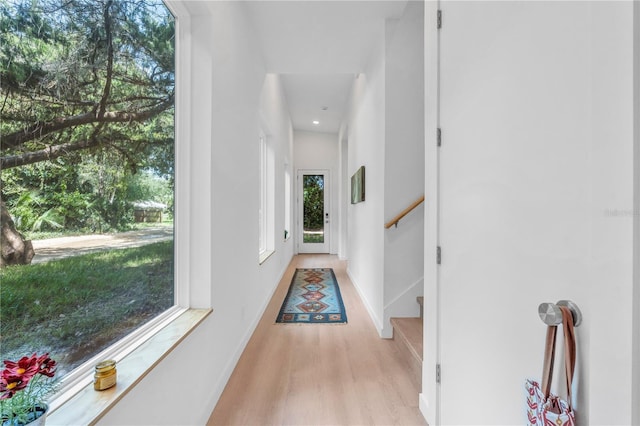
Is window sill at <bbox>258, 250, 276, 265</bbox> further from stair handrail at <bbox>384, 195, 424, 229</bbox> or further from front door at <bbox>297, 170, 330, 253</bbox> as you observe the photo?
front door at <bbox>297, 170, 330, 253</bbox>

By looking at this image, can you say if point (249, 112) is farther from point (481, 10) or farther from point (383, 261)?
point (481, 10)

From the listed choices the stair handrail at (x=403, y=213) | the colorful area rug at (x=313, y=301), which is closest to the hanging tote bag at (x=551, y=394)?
the stair handrail at (x=403, y=213)

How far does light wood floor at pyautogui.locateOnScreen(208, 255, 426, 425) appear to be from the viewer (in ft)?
5.34

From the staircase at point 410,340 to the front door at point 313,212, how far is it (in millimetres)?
5049

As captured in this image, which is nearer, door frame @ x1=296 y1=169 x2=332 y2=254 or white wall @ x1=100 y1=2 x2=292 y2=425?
white wall @ x1=100 y1=2 x2=292 y2=425

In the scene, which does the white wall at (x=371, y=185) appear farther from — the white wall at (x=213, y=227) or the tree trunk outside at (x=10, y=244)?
the tree trunk outside at (x=10, y=244)

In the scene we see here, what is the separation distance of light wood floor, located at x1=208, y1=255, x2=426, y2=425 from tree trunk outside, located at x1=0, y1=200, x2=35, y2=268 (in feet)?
4.25

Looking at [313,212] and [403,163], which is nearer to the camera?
[403,163]

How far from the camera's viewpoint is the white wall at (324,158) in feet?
24.5

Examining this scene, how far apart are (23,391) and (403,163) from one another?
250cm

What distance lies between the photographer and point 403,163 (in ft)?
8.41

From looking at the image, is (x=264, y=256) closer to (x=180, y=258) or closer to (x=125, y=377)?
(x=180, y=258)

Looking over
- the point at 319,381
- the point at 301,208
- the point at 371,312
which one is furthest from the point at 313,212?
the point at 319,381

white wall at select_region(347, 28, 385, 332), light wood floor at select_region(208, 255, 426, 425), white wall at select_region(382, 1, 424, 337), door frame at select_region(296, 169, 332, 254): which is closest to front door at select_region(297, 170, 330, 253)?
door frame at select_region(296, 169, 332, 254)
